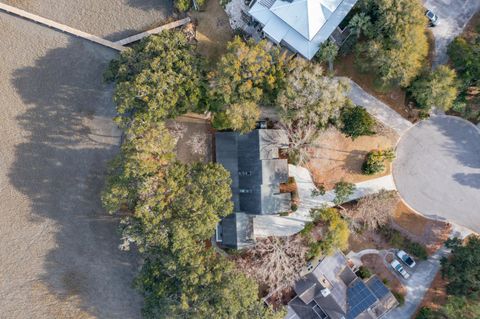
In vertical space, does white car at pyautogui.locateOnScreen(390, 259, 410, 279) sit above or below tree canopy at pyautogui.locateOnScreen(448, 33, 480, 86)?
below

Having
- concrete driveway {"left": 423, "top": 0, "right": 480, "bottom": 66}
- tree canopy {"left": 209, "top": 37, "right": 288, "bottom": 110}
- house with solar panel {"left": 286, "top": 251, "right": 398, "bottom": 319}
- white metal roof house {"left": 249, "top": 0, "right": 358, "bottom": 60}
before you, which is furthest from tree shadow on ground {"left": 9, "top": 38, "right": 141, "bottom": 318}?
concrete driveway {"left": 423, "top": 0, "right": 480, "bottom": 66}

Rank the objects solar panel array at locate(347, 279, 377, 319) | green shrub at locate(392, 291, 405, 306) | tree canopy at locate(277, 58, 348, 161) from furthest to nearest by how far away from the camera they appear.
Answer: green shrub at locate(392, 291, 405, 306) < solar panel array at locate(347, 279, 377, 319) < tree canopy at locate(277, 58, 348, 161)

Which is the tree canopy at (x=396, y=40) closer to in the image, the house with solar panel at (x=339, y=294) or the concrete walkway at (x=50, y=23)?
the house with solar panel at (x=339, y=294)

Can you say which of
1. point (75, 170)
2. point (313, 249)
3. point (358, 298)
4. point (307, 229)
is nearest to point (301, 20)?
point (307, 229)

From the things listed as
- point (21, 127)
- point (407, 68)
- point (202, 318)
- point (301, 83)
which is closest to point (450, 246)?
point (407, 68)

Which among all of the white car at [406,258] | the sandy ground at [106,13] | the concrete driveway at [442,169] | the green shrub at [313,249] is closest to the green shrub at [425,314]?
the white car at [406,258]

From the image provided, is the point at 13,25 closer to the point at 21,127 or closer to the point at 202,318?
the point at 21,127

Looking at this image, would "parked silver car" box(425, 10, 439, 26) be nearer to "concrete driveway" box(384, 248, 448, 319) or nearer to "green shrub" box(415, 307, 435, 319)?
"concrete driveway" box(384, 248, 448, 319)
